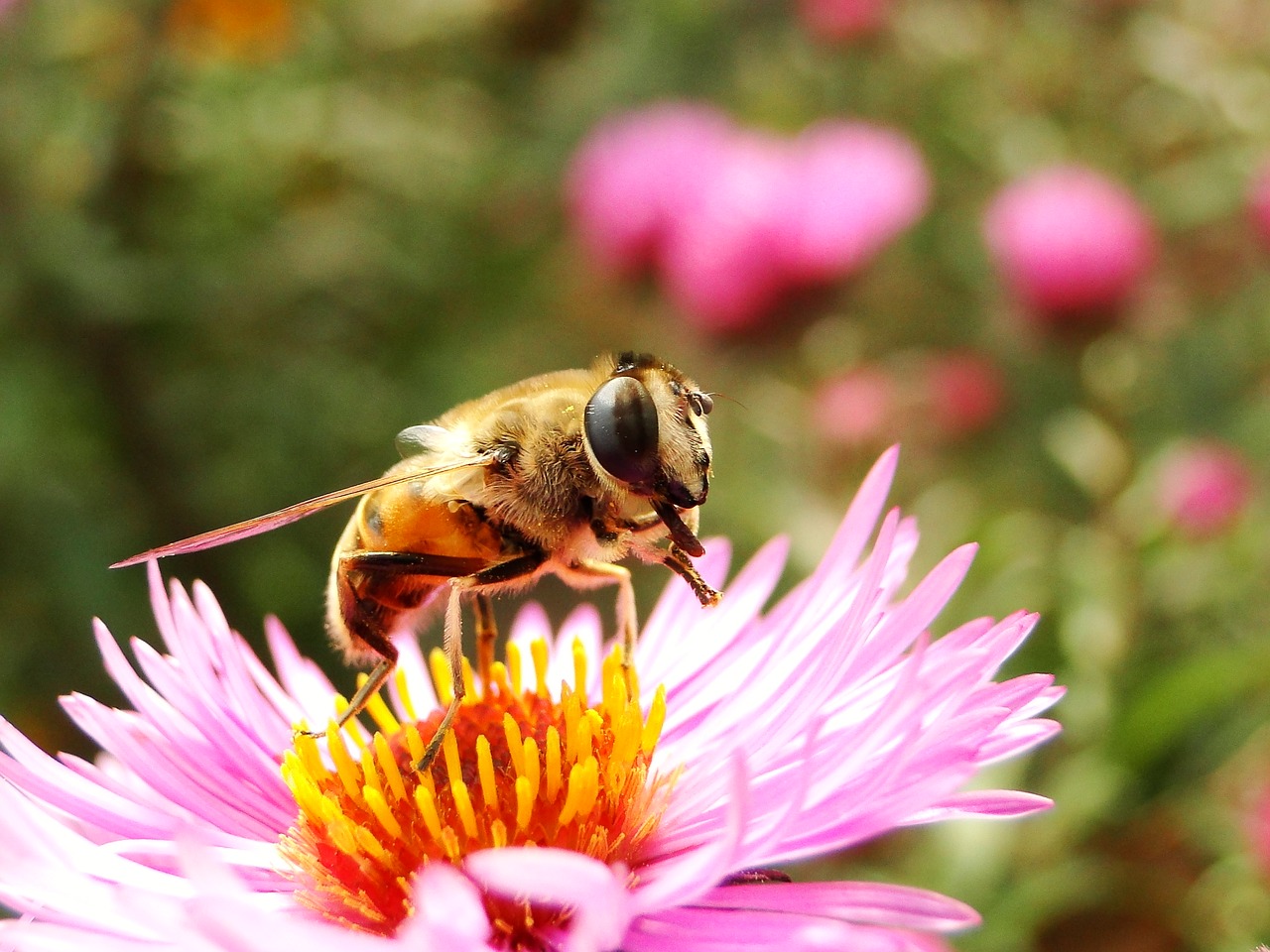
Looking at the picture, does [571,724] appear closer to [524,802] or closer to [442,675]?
[524,802]

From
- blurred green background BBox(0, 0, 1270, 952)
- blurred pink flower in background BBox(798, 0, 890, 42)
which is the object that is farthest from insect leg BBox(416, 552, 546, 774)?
blurred pink flower in background BBox(798, 0, 890, 42)

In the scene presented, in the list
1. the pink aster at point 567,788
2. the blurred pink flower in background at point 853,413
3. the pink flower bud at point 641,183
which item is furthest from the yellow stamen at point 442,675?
the pink flower bud at point 641,183

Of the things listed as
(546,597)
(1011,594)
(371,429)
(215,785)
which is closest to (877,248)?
(1011,594)

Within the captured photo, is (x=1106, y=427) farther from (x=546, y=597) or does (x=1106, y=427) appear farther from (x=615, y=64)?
(x=615, y=64)

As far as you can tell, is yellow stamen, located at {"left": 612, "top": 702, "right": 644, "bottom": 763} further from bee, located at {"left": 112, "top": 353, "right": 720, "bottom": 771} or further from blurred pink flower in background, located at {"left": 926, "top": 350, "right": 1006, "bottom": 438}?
blurred pink flower in background, located at {"left": 926, "top": 350, "right": 1006, "bottom": 438}

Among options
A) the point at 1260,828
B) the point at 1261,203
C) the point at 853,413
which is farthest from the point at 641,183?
the point at 1260,828
